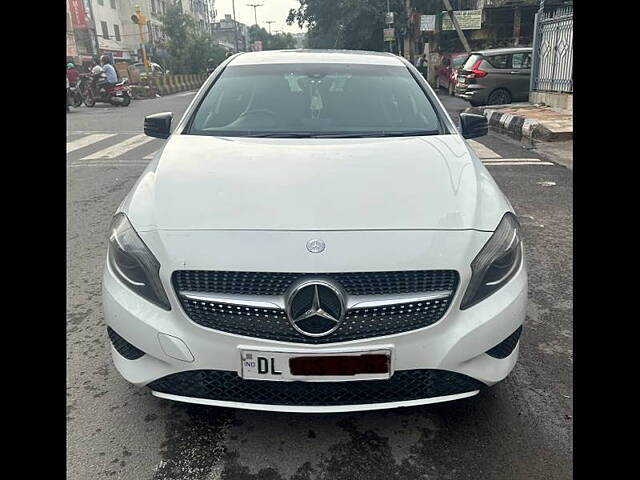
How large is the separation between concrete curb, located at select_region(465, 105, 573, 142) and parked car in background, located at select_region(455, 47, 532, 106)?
8.88ft

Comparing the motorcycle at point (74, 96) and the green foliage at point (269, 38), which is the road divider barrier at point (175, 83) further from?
the green foliage at point (269, 38)

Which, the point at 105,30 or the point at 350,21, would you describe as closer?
the point at 350,21

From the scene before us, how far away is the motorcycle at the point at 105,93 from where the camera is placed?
1680 centimetres

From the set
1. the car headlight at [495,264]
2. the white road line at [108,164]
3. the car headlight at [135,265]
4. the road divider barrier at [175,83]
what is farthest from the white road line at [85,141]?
the road divider barrier at [175,83]

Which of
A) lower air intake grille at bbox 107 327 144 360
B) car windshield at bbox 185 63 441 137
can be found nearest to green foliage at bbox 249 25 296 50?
car windshield at bbox 185 63 441 137

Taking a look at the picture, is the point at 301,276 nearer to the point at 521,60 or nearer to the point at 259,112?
the point at 259,112

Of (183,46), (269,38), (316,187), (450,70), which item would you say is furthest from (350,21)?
(269,38)

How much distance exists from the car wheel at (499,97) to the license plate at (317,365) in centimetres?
1286

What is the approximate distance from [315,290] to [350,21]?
29501 millimetres

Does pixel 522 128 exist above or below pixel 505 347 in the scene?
above

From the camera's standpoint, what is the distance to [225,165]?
93.0 inches

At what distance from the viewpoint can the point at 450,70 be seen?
18.3 metres
